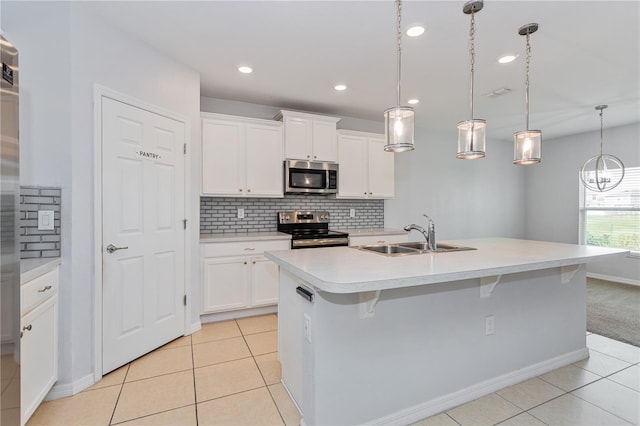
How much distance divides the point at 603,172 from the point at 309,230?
17.1 feet

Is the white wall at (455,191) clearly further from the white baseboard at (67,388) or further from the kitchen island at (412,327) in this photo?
the white baseboard at (67,388)

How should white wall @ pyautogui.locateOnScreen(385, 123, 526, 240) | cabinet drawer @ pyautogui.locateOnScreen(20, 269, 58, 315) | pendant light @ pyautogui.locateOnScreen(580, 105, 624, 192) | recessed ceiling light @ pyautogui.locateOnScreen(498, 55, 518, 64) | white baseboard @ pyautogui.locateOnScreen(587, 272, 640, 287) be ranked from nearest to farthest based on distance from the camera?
cabinet drawer @ pyautogui.locateOnScreen(20, 269, 58, 315)
recessed ceiling light @ pyautogui.locateOnScreen(498, 55, 518, 64)
white baseboard @ pyautogui.locateOnScreen(587, 272, 640, 287)
pendant light @ pyautogui.locateOnScreen(580, 105, 624, 192)
white wall @ pyautogui.locateOnScreen(385, 123, 526, 240)

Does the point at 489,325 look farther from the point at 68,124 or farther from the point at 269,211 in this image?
the point at 68,124

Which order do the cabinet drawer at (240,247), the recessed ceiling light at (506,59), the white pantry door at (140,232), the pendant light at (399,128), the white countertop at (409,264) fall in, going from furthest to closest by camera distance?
the cabinet drawer at (240,247), the recessed ceiling light at (506,59), the white pantry door at (140,232), the pendant light at (399,128), the white countertop at (409,264)

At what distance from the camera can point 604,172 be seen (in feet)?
17.3

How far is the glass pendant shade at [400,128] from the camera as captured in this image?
1.89m

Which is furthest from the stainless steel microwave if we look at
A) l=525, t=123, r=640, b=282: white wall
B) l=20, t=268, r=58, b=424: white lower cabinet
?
l=525, t=123, r=640, b=282: white wall

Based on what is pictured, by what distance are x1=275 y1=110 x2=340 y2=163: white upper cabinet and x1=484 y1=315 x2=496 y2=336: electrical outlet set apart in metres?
2.63

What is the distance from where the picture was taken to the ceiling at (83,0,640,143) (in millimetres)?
2133

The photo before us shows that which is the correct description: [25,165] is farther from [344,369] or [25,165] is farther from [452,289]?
[452,289]

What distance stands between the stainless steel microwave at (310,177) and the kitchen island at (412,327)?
1.77 meters

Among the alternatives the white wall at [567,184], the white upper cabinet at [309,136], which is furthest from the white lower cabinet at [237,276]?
the white wall at [567,184]

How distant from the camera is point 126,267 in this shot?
94.6 inches

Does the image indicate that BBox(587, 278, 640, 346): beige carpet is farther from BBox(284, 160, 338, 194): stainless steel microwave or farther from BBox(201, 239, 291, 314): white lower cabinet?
BBox(201, 239, 291, 314): white lower cabinet
